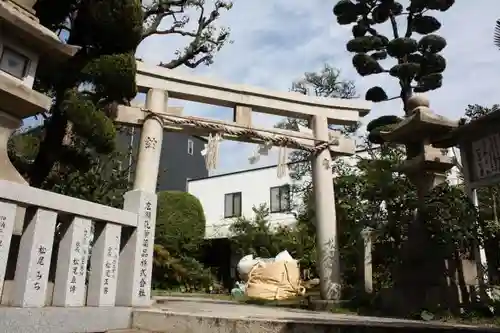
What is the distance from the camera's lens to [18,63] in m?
4.35

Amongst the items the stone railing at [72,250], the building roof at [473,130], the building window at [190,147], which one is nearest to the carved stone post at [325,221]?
the building roof at [473,130]

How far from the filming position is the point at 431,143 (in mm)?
6016

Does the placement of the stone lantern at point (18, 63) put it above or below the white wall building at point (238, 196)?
below

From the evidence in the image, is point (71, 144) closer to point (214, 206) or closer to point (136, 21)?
point (136, 21)

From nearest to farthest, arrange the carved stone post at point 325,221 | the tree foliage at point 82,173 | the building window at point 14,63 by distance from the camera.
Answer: the building window at point 14,63 → the tree foliage at point 82,173 → the carved stone post at point 325,221

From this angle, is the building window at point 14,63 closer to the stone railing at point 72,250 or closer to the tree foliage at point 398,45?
the stone railing at point 72,250

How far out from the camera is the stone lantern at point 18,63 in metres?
4.09

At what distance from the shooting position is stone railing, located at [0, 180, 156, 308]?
3404mm

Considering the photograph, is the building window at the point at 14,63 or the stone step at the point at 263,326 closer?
the stone step at the point at 263,326

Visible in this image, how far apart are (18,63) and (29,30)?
14.1 inches

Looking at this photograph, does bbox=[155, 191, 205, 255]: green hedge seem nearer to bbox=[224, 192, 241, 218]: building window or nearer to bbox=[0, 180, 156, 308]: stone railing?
bbox=[224, 192, 241, 218]: building window

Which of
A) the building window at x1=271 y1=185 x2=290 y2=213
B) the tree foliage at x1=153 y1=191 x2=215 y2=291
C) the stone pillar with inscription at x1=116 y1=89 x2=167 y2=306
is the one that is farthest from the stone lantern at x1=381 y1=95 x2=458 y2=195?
the building window at x1=271 y1=185 x2=290 y2=213

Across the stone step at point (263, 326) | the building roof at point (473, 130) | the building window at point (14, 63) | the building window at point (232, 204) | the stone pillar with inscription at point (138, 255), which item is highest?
the building window at point (232, 204)

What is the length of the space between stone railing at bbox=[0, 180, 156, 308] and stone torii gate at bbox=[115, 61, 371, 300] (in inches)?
115
